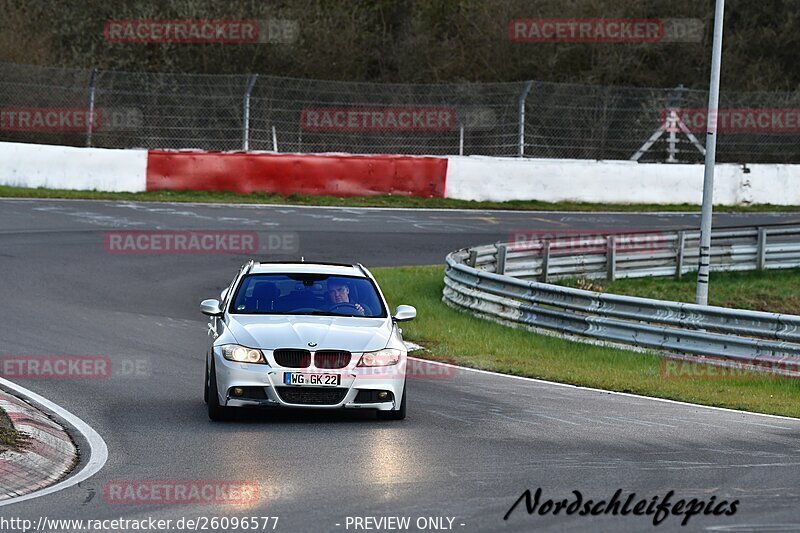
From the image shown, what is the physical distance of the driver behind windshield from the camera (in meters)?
12.2

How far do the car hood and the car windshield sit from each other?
0.24 meters

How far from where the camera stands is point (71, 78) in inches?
1288

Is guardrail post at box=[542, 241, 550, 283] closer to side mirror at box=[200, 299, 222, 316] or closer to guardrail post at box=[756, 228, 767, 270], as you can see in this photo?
guardrail post at box=[756, 228, 767, 270]

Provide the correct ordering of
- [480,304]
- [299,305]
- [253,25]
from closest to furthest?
1. [299,305]
2. [480,304]
3. [253,25]

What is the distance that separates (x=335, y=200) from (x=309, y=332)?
68.8 feet

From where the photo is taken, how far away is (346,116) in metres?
34.4

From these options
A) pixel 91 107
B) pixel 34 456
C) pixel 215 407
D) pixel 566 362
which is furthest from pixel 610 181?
pixel 34 456

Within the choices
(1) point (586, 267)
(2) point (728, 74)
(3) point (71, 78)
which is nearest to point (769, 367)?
(1) point (586, 267)

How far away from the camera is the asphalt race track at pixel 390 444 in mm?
8062

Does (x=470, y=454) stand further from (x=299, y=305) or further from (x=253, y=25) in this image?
(x=253, y=25)

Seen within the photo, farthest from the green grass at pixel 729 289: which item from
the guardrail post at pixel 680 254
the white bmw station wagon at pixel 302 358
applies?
the white bmw station wagon at pixel 302 358

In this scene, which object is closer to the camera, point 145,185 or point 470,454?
point 470,454

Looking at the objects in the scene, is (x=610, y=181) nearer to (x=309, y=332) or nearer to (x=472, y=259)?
(x=472, y=259)

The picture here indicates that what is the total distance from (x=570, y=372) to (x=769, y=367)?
2224 millimetres
